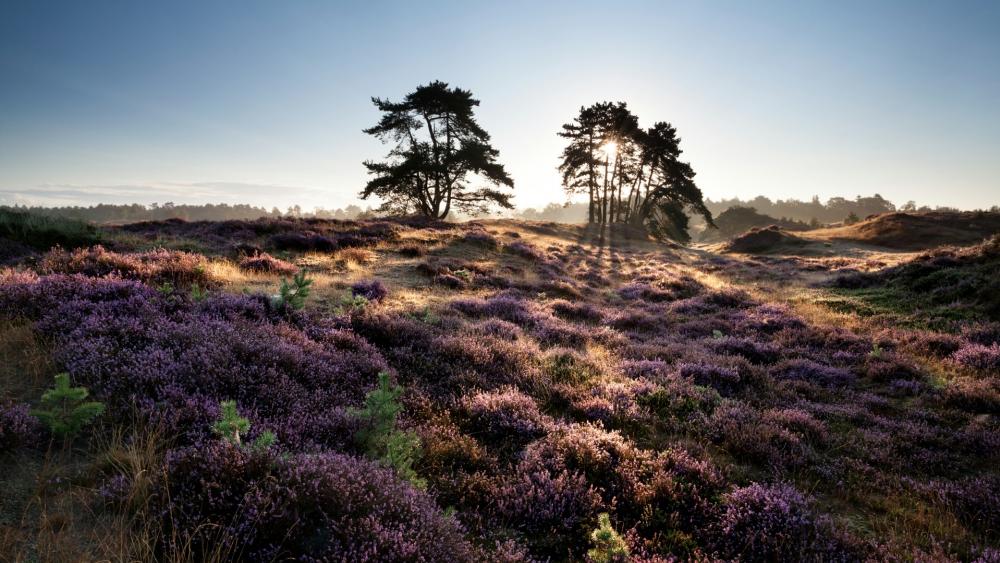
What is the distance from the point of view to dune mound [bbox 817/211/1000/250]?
43.2 m

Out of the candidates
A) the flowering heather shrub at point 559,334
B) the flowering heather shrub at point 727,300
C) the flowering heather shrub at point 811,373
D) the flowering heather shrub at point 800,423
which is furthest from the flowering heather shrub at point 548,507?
the flowering heather shrub at point 727,300

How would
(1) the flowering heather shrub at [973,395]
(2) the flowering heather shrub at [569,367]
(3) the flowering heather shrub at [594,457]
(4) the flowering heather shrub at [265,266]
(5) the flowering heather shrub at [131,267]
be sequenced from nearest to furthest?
(3) the flowering heather shrub at [594,457], (1) the flowering heather shrub at [973,395], (2) the flowering heather shrub at [569,367], (5) the flowering heather shrub at [131,267], (4) the flowering heather shrub at [265,266]

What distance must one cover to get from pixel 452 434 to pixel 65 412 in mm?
3511

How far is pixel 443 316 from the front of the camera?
406 inches

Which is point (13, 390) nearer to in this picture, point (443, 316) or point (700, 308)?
point (443, 316)

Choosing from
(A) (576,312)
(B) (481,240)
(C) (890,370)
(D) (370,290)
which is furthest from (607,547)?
(B) (481,240)

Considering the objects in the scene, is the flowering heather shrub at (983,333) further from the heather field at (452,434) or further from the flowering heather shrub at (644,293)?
the flowering heather shrub at (644,293)

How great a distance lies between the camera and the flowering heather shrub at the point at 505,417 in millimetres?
5477

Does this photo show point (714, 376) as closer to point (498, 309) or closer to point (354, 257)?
point (498, 309)

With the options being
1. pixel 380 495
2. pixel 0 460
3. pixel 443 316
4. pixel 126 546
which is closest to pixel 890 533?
pixel 380 495

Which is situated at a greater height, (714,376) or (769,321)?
(769,321)

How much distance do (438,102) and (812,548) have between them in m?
42.4

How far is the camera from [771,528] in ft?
12.8

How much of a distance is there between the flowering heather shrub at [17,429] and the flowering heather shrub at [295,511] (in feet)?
4.37
